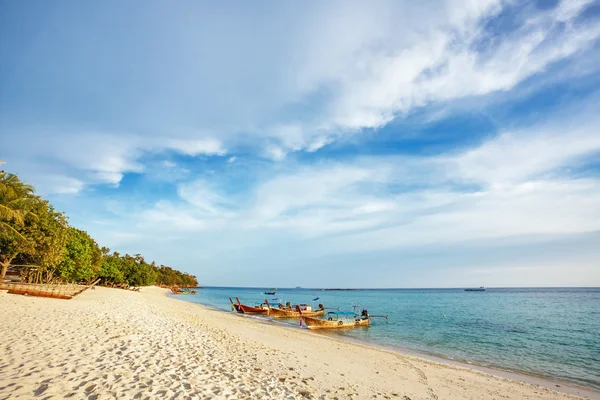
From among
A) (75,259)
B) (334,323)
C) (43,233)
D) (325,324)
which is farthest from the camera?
(75,259)

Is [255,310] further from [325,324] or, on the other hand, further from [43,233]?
[43,233]

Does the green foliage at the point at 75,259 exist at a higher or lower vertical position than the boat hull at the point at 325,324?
higher

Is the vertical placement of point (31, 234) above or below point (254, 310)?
above

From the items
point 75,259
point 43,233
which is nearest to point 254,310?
point 75,259

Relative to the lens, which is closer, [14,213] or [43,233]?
[14,213]

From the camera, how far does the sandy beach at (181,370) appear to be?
6.89m

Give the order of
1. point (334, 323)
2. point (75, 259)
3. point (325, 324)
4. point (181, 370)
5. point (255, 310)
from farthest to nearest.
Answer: point (255, 310) < point (75, 259) < point (334, 323) < point (325, 324) < point (181, 370)

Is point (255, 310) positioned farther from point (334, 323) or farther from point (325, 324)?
point (334, 323)

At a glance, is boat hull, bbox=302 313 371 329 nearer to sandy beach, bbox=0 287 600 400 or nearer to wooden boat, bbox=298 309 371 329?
wooden boat, bbox=298 309 371 329

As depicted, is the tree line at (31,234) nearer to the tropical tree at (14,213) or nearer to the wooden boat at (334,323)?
the tropical tree at (14,213)

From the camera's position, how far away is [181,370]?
337 inches

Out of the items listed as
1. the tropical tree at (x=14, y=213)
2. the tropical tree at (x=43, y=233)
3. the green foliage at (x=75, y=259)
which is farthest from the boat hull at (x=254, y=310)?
the tropical tree at (x=14, y=213)

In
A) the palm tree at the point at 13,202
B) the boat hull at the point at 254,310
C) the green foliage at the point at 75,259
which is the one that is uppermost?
the palm tree at the point at 13,202

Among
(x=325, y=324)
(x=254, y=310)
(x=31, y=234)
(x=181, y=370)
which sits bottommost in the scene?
(x=254, y=310)
